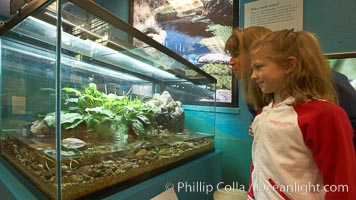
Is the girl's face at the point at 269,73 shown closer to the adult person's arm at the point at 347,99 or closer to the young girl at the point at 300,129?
the young girl at the point at 300,129

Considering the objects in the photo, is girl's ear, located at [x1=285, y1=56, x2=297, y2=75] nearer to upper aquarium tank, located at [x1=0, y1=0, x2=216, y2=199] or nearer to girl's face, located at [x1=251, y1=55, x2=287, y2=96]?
girl's face, located at [x1=251, y1=55, x2=287, y2=96]

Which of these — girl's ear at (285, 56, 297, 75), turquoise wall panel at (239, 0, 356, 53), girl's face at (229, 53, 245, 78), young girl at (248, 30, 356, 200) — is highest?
turquoise wall panel at (239, 0, 356, 53)

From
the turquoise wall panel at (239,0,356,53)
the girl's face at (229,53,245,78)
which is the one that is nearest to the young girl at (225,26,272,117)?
the girl's face at (229,53,245,78)

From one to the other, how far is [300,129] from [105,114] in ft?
2.77

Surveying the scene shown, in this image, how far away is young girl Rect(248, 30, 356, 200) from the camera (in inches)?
23.2

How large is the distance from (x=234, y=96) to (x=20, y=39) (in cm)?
154

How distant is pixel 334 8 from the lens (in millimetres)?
1379

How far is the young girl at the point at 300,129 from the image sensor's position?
59 centimetres

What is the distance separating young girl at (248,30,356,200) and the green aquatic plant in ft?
2.29

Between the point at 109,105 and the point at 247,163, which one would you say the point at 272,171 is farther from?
the point at 247,163

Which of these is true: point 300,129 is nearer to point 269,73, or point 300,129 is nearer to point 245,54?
point 269,73

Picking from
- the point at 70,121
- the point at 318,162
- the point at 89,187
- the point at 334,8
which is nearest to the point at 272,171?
the point at 318,162

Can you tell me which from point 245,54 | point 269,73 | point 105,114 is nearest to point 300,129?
point 269,73

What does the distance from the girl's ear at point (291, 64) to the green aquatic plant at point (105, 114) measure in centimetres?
81
